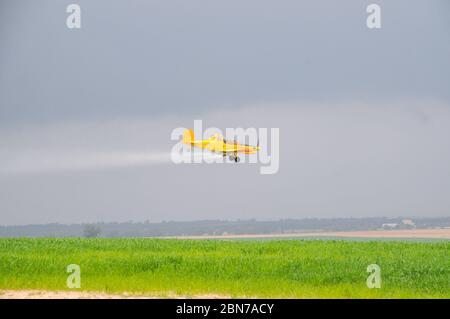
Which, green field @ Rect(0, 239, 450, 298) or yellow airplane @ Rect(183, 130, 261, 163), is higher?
yellow airplane @ Rect(183, 130, 261, 163)

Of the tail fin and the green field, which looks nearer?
the green field

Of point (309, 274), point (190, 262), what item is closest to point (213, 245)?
point (190, 262)

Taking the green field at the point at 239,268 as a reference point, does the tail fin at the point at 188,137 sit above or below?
above

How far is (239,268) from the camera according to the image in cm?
3291

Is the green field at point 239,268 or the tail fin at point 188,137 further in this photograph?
the tail fin at point 188,137

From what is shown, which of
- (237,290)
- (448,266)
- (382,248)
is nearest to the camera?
(237,290)

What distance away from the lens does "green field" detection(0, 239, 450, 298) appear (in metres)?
27.7

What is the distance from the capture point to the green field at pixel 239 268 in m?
27.7

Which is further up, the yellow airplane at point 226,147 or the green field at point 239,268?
the yellow airplane at point 226,147
